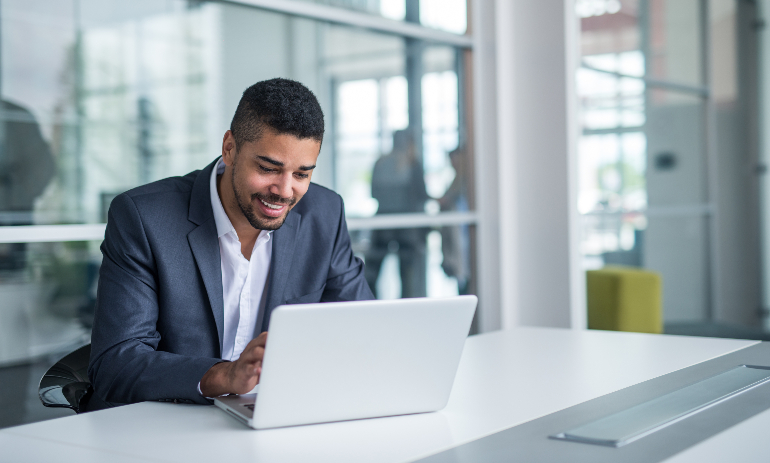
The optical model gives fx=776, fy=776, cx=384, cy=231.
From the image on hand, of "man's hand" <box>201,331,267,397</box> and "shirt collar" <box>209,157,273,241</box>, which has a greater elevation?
"shirt collar" <box>209,157,273,241</box>

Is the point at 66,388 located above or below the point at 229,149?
below

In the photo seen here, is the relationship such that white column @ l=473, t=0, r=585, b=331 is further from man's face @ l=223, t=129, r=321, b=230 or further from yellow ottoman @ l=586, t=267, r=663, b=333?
man's face @ l=223, t=129, r=321, b=230

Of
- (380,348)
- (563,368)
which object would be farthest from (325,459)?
(563,368)

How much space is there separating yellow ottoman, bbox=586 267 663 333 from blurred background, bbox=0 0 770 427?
1.06ft

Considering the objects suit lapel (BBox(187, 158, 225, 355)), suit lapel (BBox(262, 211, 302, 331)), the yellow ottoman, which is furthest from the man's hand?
the yellow ottoman

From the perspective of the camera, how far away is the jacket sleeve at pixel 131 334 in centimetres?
146

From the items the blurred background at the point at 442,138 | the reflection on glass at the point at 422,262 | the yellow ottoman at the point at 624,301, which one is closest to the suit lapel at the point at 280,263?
the blurred background at the point at 442,138

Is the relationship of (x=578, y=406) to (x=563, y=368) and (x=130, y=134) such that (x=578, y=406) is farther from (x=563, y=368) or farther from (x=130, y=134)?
(x=130, y=134)

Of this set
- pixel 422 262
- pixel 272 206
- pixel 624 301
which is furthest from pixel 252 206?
pixel 624 301

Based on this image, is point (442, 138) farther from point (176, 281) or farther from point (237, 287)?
point (176, 281)

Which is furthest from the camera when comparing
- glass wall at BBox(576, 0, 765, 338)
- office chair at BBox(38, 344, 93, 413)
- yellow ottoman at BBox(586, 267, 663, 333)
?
glass wall at BBox(576, 0, 765, 338)

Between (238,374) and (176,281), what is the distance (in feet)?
1.63

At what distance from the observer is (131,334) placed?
1.61m

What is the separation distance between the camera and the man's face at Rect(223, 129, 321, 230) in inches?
69.9
